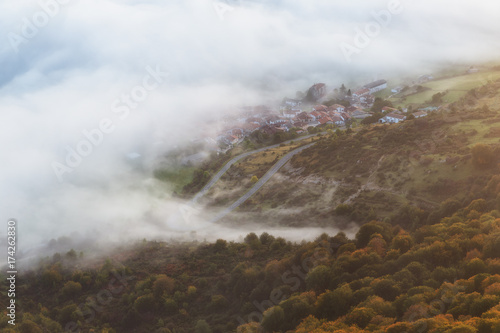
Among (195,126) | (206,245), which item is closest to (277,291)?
(206,245)

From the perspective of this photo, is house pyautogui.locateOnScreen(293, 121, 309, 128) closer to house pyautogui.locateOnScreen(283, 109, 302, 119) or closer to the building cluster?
the building cluster

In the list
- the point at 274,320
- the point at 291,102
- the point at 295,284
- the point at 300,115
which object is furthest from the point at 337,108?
the point at 274,320

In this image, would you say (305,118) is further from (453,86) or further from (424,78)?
(424,78)

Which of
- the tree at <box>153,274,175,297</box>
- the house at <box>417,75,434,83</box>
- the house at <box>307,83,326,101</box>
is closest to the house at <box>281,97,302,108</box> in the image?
the house at <box>307,83,326,101</box>

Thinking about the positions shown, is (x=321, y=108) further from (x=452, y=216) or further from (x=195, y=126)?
(x=452, y=216)

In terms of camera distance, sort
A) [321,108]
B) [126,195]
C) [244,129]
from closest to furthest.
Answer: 1. [126,195]
2. [244,129]
3. [321,108]
